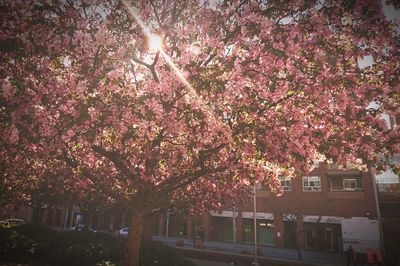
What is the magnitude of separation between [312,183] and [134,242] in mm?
29676

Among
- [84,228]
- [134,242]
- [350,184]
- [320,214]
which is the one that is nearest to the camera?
Result: [134,242]

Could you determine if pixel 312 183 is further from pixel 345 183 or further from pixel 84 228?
pixel 84 228

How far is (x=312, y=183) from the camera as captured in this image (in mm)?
35000

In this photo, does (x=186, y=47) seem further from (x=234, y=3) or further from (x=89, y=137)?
(x=89, y=137)

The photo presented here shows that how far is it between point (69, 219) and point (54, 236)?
41705mm

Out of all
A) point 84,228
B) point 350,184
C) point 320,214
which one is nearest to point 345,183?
point 350,184

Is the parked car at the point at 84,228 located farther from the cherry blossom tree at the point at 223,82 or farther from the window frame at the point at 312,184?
the window frame at the point at 312,184

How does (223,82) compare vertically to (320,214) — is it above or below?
above

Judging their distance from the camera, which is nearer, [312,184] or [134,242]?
[134,242]

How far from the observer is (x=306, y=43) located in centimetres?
684

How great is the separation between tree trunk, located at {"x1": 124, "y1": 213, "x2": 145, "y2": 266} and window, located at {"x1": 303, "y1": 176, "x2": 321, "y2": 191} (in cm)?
2928

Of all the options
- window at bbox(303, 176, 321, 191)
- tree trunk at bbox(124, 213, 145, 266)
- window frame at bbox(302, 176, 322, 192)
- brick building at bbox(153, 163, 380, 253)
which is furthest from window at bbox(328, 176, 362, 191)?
tree trunk at bbox(124, 213, 145, 266)

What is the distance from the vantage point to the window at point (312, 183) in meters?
34.6

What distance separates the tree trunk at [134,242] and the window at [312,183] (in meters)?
29.3
